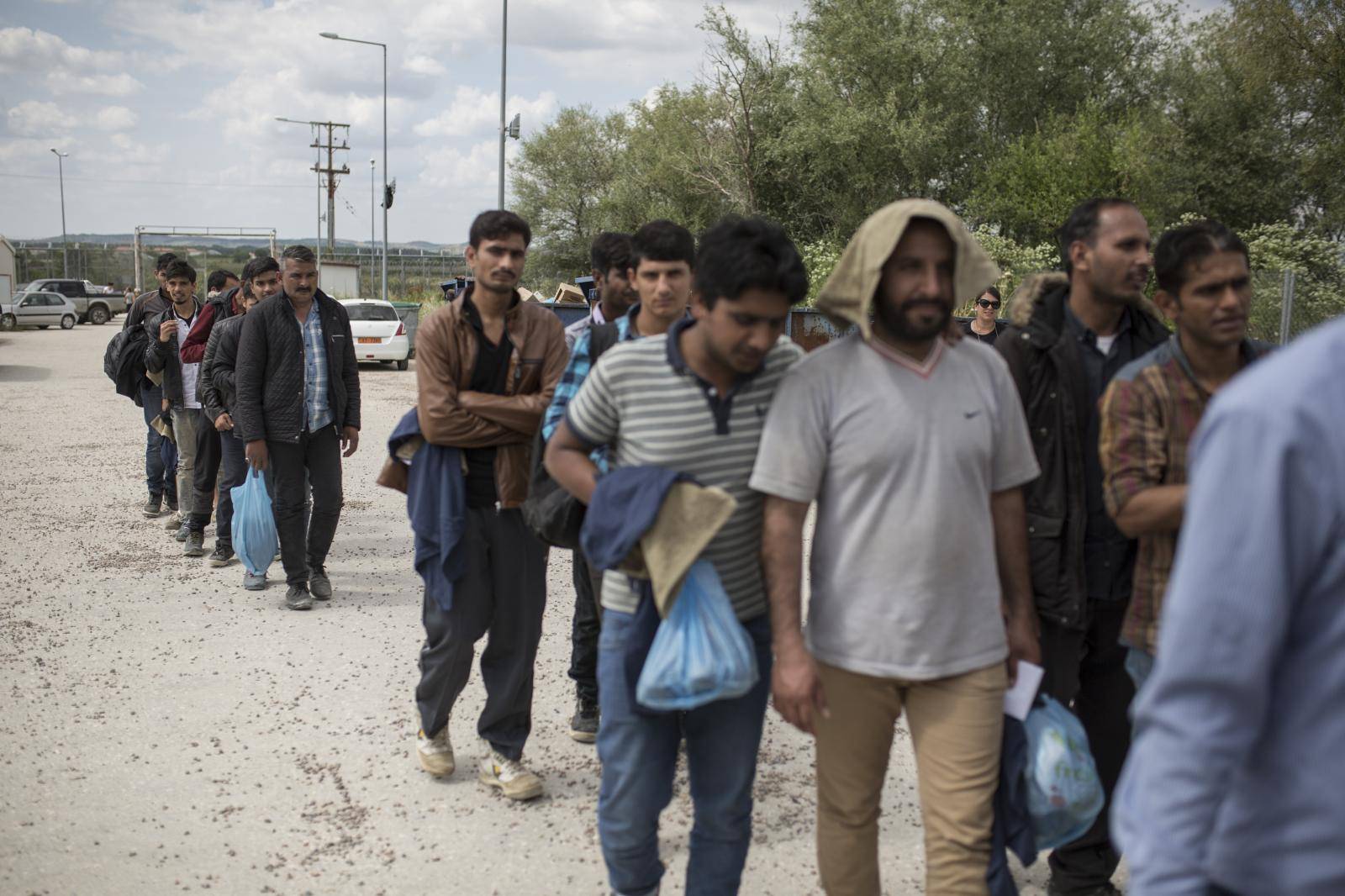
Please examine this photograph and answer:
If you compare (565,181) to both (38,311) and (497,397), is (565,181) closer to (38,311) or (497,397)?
(38,311)

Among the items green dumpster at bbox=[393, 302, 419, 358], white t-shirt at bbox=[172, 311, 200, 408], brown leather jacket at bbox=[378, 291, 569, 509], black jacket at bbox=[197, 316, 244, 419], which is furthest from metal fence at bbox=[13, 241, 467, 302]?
brown leather jacket at bbox=[378, 291, 569, 509]

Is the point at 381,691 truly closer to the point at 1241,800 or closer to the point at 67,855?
the point at 67,855

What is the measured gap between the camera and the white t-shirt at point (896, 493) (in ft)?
9.26

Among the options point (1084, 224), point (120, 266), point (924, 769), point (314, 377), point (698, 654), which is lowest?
point (120, 266)

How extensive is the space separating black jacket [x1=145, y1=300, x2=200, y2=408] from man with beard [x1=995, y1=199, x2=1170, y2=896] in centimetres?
766

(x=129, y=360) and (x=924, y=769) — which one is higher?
(x=129, y=360)

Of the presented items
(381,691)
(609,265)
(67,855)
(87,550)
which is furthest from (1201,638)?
(87,550)

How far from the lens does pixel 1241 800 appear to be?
58.8 inches

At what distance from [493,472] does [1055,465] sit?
2197 mm

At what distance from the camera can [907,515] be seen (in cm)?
282

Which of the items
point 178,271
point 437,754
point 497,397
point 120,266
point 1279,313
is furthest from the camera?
point 120,266

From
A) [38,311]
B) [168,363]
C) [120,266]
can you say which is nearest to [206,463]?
[168,363]

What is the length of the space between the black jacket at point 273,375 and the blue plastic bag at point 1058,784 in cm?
559

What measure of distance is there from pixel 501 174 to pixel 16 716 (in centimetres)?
2157
